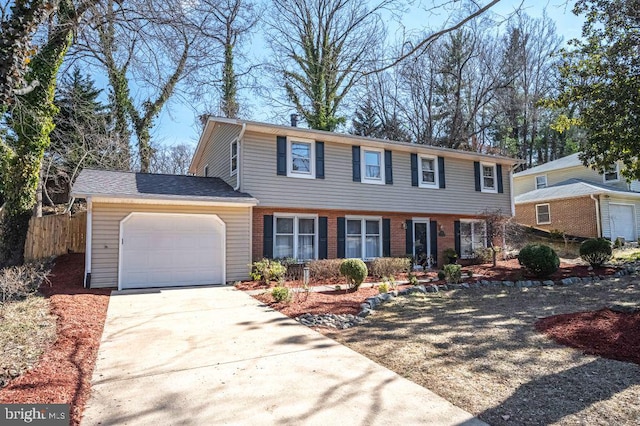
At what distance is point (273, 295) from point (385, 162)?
804cm

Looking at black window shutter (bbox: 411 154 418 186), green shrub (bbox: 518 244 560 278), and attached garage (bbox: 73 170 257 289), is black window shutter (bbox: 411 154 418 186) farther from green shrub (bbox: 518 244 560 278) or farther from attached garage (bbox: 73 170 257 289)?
attached garage (bbox: 73 170 257 289)

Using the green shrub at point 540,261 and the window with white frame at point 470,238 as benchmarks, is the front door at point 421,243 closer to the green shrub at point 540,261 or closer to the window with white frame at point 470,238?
the window with white frame at point 470,238

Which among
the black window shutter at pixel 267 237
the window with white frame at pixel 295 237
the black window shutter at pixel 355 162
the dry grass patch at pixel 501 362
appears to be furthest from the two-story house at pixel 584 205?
the black window shutter at pixel 267 237

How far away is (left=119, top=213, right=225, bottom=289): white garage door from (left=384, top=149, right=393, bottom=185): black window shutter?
21.5 ft

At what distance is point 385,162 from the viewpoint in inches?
568

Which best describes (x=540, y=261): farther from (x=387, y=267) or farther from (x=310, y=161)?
(x=310, y=161)

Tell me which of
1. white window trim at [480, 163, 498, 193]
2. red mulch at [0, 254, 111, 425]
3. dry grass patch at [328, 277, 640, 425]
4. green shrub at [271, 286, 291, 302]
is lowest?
dry grass patch at [328, 277, 640, 425]

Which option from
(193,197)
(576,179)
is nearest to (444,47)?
A: (576,179)

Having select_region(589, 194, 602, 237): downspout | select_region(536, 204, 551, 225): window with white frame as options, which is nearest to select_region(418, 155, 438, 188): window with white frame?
select_region(589, 194, 602, 237): downspout

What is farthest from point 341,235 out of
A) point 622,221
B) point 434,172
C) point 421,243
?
point 622,221

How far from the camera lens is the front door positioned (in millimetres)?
15073

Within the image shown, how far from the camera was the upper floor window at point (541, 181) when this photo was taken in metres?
26.1

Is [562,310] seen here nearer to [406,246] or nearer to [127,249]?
[406,246]

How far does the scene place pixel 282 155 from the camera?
12602 mm
